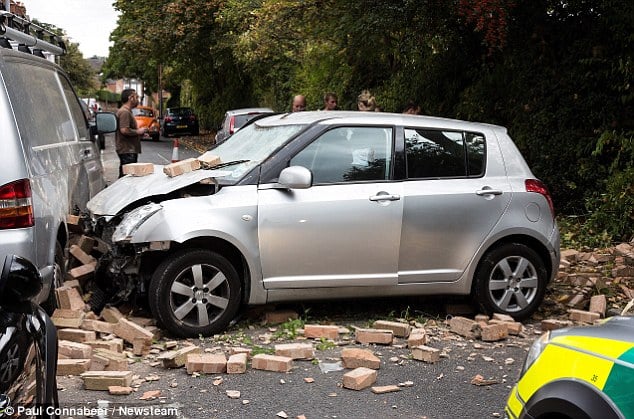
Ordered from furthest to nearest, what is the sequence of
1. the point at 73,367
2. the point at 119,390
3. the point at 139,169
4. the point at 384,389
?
the point at 139,169 < the point at 73,367 < the point at 384,389 < the point at 119,390

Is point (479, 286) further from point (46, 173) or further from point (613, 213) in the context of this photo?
point (613, 213)

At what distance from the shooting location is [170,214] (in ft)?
19.7

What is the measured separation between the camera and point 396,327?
627 centimetres

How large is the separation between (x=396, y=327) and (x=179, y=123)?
124 ft

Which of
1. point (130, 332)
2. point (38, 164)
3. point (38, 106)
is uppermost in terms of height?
point (38, 106)

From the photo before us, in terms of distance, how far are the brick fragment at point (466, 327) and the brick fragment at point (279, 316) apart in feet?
4.32

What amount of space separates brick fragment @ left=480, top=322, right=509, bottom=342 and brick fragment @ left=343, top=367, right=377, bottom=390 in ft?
4.45

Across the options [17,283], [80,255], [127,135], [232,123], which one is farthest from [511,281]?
[232,123]

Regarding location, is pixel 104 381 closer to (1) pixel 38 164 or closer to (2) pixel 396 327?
(1) pixel 38 164

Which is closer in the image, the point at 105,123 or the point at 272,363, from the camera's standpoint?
the point at 272,363

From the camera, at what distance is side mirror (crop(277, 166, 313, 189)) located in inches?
239

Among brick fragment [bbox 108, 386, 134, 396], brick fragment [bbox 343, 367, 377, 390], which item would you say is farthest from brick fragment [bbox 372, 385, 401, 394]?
brick fragment [bbox 108, 386, 134, 396]

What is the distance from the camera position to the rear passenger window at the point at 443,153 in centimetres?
664

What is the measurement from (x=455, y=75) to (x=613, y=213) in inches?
210
